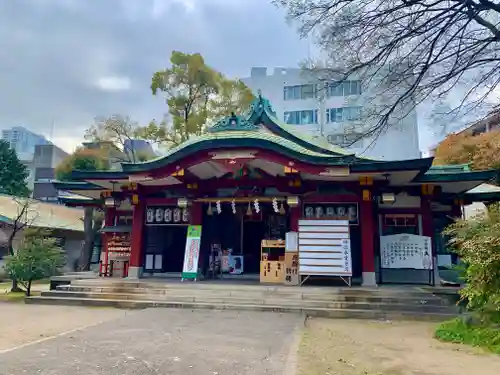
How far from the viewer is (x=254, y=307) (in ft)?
32.8

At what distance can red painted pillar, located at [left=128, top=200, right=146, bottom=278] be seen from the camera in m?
12.9

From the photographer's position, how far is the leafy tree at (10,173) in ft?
95.9

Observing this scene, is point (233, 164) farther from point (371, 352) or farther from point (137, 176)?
point (371, 352)

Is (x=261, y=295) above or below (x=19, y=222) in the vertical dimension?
below

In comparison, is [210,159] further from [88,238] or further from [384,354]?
[88,238]

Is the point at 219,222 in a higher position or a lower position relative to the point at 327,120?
lower

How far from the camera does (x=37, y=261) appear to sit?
39.9 feet

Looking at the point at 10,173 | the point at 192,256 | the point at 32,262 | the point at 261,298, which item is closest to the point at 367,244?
the point at 261,298

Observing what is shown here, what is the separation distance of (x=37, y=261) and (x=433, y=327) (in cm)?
1090

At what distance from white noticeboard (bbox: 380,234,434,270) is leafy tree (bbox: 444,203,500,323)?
406cm

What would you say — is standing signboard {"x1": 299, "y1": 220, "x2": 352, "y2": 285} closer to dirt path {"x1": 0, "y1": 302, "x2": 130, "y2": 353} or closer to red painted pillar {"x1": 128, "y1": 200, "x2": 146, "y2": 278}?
dirt path {"x1": 0, "y1": 302, "x2": 130, "y2": 353}

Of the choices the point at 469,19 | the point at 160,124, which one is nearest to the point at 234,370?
the point at 469,19

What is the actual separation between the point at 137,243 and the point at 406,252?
8345 mm

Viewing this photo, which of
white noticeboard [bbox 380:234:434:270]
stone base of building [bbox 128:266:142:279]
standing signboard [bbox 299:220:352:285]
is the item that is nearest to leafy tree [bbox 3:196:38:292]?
stone base of building [bbox 128:266:142:279]
